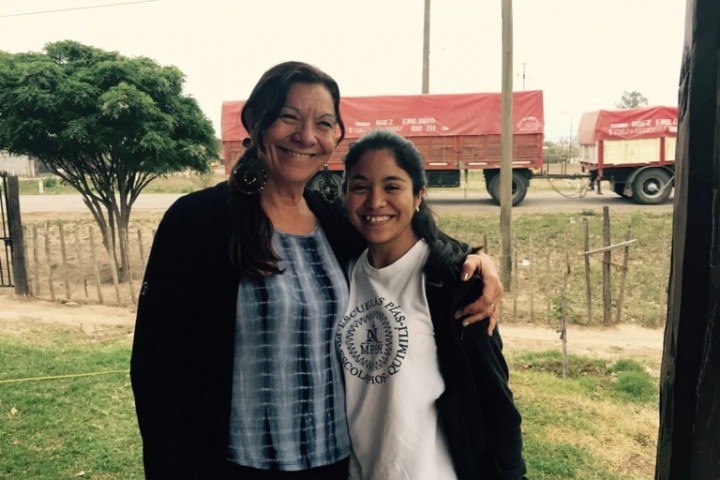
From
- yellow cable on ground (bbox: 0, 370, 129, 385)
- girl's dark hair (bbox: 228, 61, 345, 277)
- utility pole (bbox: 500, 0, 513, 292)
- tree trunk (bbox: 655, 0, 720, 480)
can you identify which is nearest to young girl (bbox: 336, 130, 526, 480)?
girl's dark hair (bbox: 228, 61, 345, 277)

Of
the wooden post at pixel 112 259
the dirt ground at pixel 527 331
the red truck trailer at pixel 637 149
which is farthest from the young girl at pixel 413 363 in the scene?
the red truck trailer at pixel 637 149

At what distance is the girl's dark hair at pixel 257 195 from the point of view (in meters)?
1.54

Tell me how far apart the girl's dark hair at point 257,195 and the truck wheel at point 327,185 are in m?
0.34

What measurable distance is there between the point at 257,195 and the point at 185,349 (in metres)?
0.44

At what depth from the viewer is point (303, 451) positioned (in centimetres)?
151

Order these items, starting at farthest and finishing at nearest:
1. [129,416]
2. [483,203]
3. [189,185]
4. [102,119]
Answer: [189,185] → [483,203] → [102,119] → [129,416]

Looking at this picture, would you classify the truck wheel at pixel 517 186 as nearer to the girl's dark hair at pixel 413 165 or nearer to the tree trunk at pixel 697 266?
the girl's dark hair at pixel 413 165

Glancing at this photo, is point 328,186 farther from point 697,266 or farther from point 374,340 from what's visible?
point 697,266

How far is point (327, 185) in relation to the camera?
1966mm

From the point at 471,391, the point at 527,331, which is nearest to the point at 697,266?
the point at 471,391

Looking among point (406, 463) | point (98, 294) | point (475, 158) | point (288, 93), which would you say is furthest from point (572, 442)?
point (475, 158)

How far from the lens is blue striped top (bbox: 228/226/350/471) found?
1503 mm

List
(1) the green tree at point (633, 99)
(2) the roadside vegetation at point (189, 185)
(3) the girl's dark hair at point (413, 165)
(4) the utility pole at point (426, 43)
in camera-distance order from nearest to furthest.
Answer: (3) the girl's dark hair at point (413, 165) → (4) the utility pole at point (426, 43) → (2) the roadside vegetation at point (189, 185) → (1) the green tree at point (633, 99)

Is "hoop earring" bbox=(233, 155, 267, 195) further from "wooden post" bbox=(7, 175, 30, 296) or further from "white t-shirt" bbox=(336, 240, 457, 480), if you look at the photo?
"wooden post" bbox=(7, 175, 30, 296)
